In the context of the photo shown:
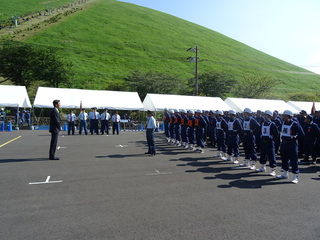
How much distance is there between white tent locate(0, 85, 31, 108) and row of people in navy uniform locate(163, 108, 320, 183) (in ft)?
53.3

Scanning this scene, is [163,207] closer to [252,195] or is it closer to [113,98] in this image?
[252,195]

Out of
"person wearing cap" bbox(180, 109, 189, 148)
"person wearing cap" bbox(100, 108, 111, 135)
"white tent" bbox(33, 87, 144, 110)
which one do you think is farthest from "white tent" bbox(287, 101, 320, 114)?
"person wearing cap" bbox(100, 108, 111, 135)

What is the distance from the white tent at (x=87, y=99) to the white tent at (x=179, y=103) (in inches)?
64.8

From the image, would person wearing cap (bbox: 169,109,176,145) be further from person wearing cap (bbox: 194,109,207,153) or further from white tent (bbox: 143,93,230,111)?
white tent (bbox: 143,93,230,111)

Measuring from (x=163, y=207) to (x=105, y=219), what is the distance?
4.17ft

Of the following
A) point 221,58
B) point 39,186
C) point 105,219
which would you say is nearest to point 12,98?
point 39,186

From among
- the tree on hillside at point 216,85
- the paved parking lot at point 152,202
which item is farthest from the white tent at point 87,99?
the tree on hillside at point 216,85

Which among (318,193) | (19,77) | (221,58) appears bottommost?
(318,193)

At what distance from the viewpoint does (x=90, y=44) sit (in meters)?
73.5

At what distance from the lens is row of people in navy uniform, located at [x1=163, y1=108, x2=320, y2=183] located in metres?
7.46

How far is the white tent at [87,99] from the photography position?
942 inches

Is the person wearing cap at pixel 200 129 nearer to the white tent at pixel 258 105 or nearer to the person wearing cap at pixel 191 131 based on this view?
the person wearing cap at pixel 191 131

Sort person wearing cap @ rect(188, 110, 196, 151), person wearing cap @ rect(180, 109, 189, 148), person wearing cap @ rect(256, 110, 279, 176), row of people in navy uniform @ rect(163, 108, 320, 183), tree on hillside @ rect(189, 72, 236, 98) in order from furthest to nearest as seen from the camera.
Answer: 1. tree on hillside @ rect(189, 72, 236, 98)
2. person wearing cap @ rect(180, 109, 189, 148)
3. person wearing cap @ rect(188, 110, 196, 151)
4. person wearing cap @ rect(256, 110, 279, 176)
5. row of people in navy uniform @ rect(163, 108, 320, 183)

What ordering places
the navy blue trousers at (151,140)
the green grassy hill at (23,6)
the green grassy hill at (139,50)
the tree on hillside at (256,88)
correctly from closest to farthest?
1. the navy blue trousers at (151,140)
2. the tree on hillside at (256,88)
3. the green grassy hill at (139,50)
4. the green grassy hill at (23,6)
